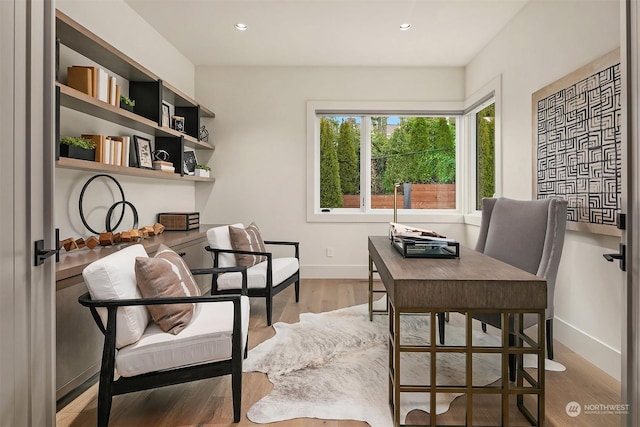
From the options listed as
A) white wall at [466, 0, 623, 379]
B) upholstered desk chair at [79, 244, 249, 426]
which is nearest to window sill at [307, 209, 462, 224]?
white wall at [466, 0, 623, 379]

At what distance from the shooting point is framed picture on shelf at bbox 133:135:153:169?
328cm

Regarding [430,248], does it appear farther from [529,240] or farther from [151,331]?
[151,331]

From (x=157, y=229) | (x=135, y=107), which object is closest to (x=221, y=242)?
(x=157, y=229)

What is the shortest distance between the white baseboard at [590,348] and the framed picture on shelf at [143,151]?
3531 millimetres

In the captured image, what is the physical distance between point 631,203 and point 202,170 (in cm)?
398

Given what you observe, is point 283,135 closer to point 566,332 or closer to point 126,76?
point 126,76

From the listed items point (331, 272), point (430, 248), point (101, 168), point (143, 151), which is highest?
A: point (143, 151)

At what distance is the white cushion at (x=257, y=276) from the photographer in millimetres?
3061

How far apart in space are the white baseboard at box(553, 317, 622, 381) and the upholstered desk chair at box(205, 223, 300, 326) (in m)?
2.17

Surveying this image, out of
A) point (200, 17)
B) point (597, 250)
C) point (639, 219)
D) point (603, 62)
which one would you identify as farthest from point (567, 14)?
point (200, 17)

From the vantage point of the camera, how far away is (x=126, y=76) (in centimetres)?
321

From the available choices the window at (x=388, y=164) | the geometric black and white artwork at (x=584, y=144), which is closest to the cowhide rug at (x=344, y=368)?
the geometric black and white artwork at (x=584, y=144)

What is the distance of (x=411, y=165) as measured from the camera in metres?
4.96

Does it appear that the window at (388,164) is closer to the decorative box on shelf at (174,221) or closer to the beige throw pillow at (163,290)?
the decorative box on shelf at (174,221)
